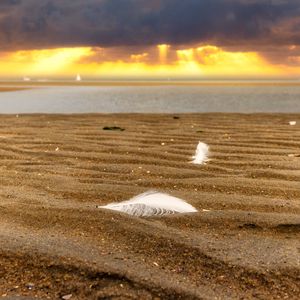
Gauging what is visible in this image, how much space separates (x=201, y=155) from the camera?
5547 millimetres

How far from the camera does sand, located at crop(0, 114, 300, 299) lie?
2.43m

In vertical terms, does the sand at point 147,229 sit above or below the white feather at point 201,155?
below

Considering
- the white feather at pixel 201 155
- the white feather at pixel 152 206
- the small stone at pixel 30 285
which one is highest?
the white feather at pixel 201 155

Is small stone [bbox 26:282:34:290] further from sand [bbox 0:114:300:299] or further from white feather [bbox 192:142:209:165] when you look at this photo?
white feather [bbox 192:142:209:165]

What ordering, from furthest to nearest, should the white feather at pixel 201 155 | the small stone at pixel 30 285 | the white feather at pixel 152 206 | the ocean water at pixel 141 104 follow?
1. the ocean water at pixel 141 104
2. the white feather at pixel 201 155
3. the white feather at pixel 152 206
4. the small stone at pixel 30 285

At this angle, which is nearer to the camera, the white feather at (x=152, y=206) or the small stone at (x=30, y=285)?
the small stone at (x=30, y=285)

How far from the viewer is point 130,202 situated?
363 cm

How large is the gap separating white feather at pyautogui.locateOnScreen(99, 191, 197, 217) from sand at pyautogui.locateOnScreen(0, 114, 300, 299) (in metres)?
0.10

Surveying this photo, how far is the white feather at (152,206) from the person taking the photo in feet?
11.2

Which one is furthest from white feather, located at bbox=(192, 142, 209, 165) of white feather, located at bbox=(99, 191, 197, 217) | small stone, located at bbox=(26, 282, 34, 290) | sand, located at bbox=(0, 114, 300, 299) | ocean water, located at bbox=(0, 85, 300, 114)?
ocean water, located at bbox=(0, 85, 300, 114)

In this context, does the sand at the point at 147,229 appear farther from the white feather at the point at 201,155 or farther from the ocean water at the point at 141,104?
the ocean water at the point at 141,104

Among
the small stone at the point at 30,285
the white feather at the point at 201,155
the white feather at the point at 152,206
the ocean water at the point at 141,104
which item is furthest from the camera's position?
the ocean water at the point at 141,104

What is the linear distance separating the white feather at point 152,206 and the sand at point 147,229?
0.10m

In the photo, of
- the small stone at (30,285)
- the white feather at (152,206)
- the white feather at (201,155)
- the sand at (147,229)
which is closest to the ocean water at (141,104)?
the white feather at (201,155)
